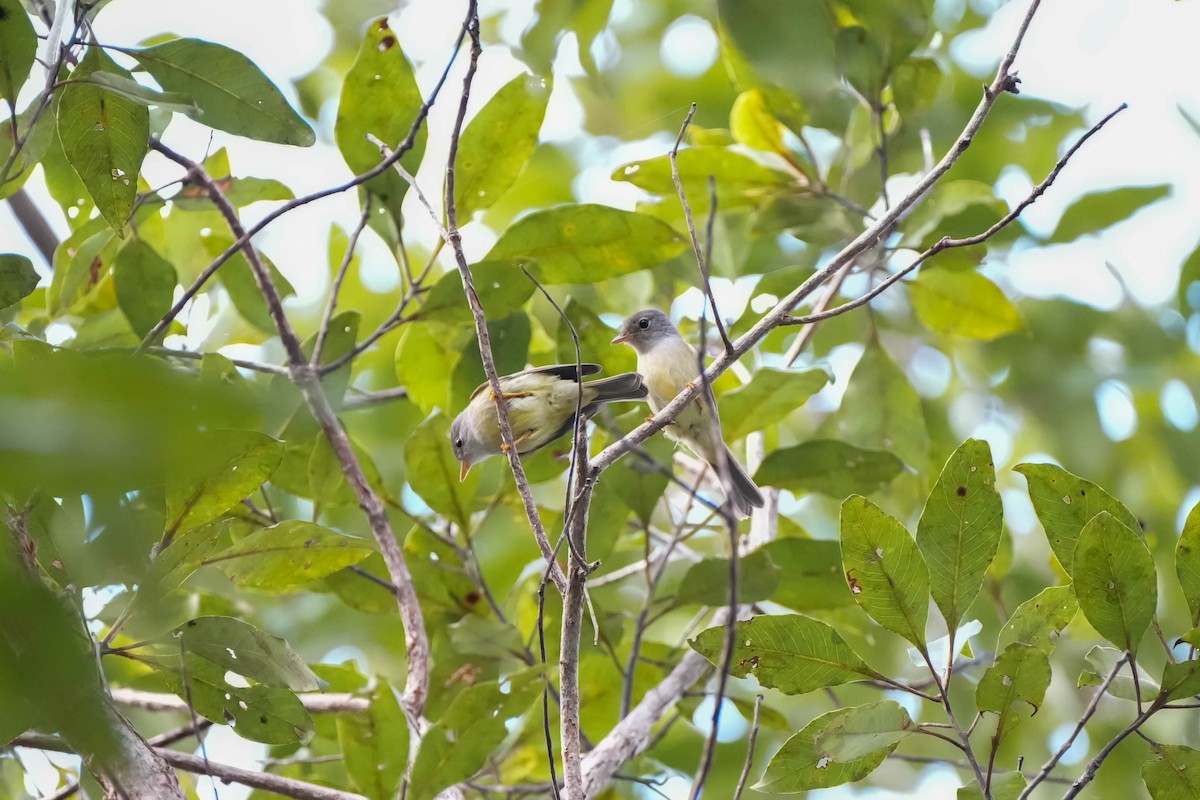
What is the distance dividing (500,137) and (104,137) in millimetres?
1057

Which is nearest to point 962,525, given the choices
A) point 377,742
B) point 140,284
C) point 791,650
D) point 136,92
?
point 791,650

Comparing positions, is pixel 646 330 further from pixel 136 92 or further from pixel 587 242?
pixel 136 92

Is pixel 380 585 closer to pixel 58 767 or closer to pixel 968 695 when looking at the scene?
pixel 58 767

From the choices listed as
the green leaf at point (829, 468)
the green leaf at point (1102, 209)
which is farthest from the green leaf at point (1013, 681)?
the green leaf at point (1102, 209)

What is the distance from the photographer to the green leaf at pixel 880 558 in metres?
1.78

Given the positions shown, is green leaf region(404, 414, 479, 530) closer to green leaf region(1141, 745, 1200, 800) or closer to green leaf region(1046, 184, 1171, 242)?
green leaf region(1141, 745, 1200, 800)

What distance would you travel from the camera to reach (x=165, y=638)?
6.62 ft

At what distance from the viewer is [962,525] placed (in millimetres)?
1797

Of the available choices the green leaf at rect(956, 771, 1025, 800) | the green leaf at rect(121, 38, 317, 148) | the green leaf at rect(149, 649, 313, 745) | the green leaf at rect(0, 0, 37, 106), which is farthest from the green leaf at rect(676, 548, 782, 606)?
the green leaf at rect(0, 0, 37, 106)

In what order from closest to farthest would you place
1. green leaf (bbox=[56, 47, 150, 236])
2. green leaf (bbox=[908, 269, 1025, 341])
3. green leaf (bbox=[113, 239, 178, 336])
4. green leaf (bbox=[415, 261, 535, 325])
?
green leaf (bbox=[56, 47, 150, 236]), green leaf (bbox=[415, 261, 535, 325]), green leaf (bbox=[113, 239, 178, 336]), green leaf (bbox=[908, 269, 1025, 341])

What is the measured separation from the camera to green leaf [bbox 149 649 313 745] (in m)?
2.05

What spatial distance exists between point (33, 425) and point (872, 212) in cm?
301

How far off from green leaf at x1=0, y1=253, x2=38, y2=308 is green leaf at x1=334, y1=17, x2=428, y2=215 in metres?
0.96

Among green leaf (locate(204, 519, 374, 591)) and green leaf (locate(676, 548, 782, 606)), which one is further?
green leaf (locate(676, 548, 782, 606))
